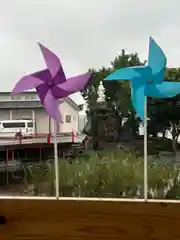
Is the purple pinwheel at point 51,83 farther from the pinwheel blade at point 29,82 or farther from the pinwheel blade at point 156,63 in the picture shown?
the pinwheel blade at point 156,63

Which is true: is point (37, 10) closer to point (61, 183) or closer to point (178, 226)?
point (61, 183)

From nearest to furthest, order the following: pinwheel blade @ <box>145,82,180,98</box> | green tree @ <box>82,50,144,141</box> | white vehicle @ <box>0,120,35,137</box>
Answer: pinwheel blade @ <box>145,82,180,98</box>
green tree @ <box>82,50,144,141</box>
white vehicle @ <box>0,120,35,137</box>

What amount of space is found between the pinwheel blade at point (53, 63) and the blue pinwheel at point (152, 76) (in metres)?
0.16

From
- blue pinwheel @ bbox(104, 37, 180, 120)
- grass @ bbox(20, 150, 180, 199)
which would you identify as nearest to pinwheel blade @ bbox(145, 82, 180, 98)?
blue pinwheel @ bbox(104, 37, 180, 120)

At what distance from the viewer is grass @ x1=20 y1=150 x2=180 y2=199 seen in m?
1.31

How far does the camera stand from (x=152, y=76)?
36.2 inches

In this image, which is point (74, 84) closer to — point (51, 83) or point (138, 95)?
point (51, 83)

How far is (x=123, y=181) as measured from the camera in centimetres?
139

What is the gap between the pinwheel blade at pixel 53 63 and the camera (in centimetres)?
93

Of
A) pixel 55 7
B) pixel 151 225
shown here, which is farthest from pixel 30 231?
pixel 55 7

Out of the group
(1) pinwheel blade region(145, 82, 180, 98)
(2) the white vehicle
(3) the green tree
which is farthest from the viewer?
(2) the white vehicle

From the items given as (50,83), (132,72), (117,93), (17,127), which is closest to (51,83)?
(50,83)

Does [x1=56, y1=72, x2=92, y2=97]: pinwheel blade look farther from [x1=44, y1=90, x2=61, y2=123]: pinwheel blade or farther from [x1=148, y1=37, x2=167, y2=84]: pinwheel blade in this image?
[x1=148, y1=37, x2=167, y2=84]: pinwheel blade

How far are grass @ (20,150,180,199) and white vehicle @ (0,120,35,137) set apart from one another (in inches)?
6.8
